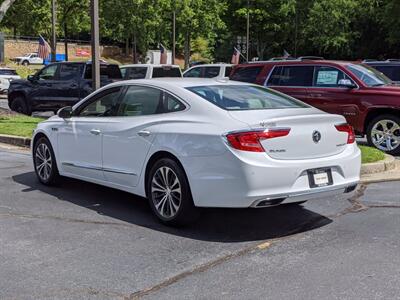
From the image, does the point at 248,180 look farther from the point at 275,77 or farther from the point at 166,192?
the point at 275,77

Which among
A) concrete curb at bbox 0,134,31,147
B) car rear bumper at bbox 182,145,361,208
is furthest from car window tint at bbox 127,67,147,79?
car rear bumper at bbox 182,145,361,208

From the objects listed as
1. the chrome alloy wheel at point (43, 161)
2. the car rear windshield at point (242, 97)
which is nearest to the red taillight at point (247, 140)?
the car rear windshield at point (242, 97)

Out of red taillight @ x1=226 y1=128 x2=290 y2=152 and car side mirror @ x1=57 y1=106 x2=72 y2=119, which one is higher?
red taillight @ x1=226 y1=128 x2=290 y2=152

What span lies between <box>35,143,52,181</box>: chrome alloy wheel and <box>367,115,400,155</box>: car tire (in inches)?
241

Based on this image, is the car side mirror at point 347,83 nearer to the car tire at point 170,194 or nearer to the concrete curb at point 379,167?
the concrete curb at point 379,167

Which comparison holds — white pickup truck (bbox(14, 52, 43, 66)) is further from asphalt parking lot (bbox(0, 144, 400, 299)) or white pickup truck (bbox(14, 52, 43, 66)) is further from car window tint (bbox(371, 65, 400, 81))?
asphalt parking lot (bbox(0, 144, 400, 299))

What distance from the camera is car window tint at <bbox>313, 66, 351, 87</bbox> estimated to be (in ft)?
38.3

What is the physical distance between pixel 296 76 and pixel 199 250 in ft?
25.3

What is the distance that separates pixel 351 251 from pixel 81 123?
3723 mm

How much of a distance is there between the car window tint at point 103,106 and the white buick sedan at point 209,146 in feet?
0.05

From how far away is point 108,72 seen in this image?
1811 cm

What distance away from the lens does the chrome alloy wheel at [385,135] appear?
1102cm

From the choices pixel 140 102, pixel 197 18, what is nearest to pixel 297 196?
pixel 140 102

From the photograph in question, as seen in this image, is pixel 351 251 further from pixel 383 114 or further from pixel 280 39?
pixel 280 39
